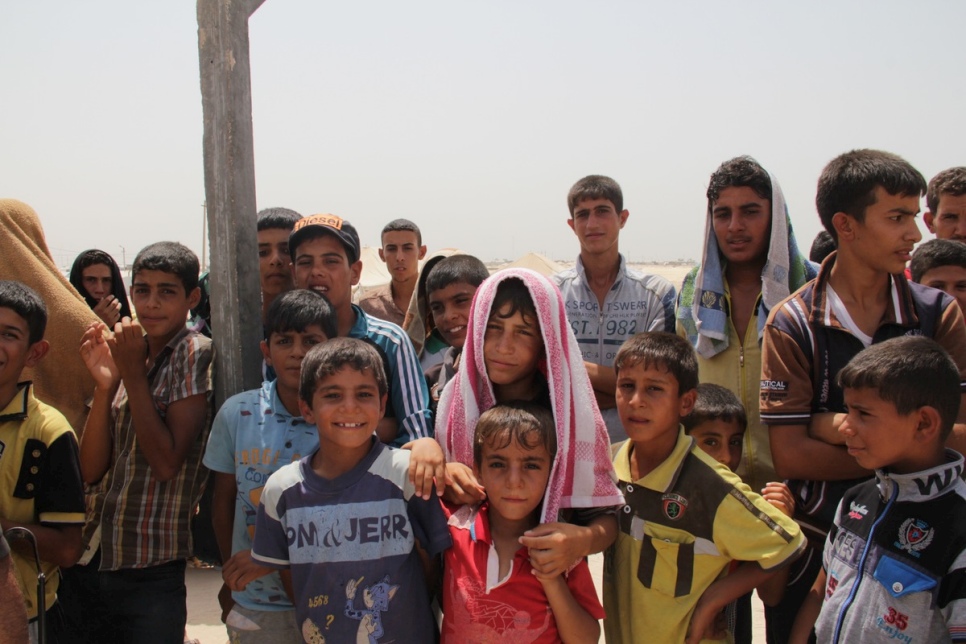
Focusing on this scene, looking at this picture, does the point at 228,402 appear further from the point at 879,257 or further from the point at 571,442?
the point at 879,257

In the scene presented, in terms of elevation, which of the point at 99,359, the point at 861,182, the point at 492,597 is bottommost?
the point at 492,597

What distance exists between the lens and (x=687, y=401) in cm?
235

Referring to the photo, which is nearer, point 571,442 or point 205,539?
point 571,442

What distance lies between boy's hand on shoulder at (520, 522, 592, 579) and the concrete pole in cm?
140

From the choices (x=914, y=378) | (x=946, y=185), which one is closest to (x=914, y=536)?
(x=914, y=378)

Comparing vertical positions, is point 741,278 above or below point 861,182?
below

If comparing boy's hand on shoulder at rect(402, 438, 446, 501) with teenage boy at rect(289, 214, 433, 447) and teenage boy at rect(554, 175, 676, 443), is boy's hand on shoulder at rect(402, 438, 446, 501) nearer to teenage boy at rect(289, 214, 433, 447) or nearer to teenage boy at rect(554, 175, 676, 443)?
teenage boy at rect(289, 214, 433, 447)

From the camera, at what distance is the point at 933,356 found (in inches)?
79.0

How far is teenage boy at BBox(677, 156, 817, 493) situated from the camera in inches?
113

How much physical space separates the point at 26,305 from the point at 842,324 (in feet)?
9.20

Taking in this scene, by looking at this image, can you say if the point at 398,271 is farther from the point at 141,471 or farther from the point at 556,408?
the point at 556,408

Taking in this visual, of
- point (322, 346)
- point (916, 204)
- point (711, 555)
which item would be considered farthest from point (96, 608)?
point (916, 204)

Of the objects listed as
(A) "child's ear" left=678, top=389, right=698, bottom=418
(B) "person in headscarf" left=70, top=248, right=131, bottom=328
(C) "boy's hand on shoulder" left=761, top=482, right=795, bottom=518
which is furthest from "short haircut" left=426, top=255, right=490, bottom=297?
(B) "person in headscarf" left=70, top=248, right=131, bottom=328

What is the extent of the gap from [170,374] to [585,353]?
6.65 ft
